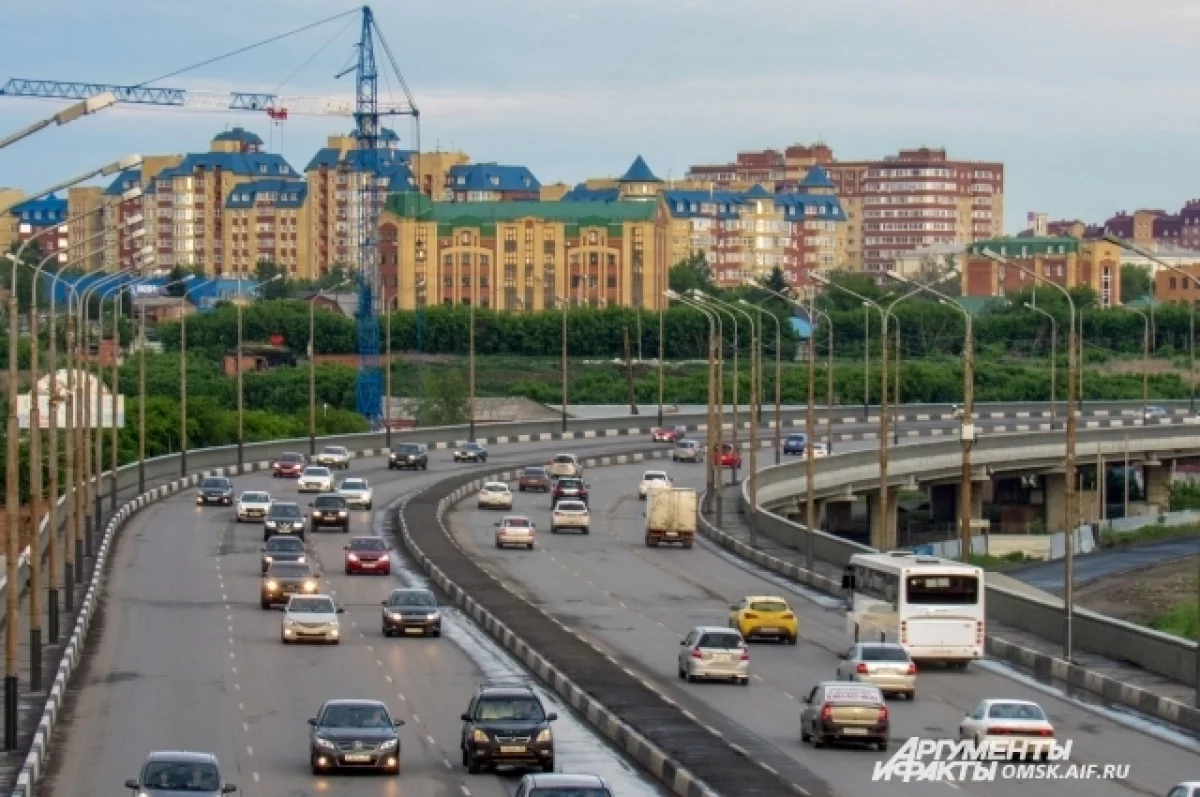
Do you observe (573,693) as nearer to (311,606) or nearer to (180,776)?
(311,606)

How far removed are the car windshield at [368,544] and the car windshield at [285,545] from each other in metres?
1.54

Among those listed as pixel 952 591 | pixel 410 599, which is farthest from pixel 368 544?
pixel 952 591

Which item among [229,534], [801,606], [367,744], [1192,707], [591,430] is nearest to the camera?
[367,744]

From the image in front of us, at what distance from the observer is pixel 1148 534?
104375 mm

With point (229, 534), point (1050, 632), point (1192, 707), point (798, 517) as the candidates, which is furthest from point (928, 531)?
point (1192, 707)

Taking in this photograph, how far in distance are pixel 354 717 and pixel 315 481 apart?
60.7m

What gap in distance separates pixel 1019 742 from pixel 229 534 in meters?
47.0

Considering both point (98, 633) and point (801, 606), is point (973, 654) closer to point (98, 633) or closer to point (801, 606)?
point (801, 606)

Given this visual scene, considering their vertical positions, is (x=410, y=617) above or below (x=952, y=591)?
below

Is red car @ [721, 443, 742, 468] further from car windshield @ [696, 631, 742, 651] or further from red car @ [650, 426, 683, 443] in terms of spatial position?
car windshield @ [696, 631, 742, 651]

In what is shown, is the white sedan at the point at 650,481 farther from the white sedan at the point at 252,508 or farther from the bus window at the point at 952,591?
the bus window at the point at 952,591

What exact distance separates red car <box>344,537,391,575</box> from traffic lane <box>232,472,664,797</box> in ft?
0.77

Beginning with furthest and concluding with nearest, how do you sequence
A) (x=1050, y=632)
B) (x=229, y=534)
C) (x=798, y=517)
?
(x=798, y=517)
(x=229, y=534)
(x=1050, y=632)

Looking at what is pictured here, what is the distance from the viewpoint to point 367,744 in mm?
33875
